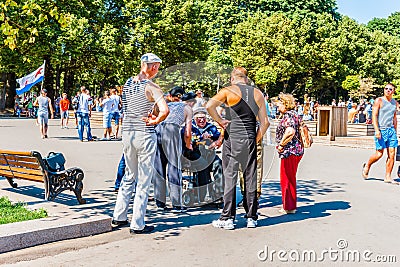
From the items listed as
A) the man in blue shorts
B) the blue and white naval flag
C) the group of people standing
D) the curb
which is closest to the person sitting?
the group of people standing

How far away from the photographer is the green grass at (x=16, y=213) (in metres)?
6.23

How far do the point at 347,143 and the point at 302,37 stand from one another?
34.6 m

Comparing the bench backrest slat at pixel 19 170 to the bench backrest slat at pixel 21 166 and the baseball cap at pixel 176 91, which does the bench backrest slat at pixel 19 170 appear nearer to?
the bench backrest slat at pixel 21 166

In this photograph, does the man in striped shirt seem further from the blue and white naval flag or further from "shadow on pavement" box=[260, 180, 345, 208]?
the blue and white naval flag

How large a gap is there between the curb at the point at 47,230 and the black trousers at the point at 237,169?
156 centimetres

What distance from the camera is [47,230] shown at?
577 cm

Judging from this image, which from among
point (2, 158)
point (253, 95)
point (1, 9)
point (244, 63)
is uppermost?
point (244, 63)

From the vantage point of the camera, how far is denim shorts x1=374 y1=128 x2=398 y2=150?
1034 cm

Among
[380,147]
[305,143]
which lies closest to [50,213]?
[305,143]

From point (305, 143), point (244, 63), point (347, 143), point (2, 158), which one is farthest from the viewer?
point (244, 63)

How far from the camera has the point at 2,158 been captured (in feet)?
26.8

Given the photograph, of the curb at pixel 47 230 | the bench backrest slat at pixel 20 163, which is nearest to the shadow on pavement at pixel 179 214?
the curb at pixel 47 230

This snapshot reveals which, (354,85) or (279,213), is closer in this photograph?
(279,213)

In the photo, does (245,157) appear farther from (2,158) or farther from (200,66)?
(2,158)
